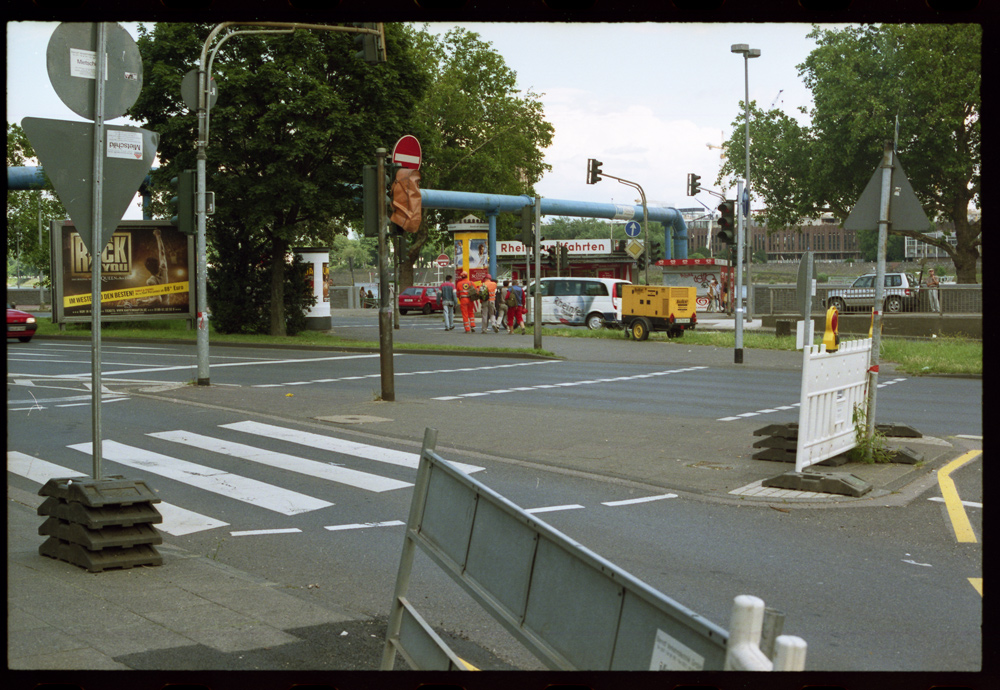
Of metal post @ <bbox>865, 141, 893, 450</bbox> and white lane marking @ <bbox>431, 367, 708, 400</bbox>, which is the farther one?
white lane marking @ <bbox>431, 367, 708, 400</bbox>

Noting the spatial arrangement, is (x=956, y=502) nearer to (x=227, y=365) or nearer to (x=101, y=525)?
(x=101, y=525)

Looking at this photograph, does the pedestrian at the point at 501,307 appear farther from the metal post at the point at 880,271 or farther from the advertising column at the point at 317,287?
the metal post at the point at 880,271

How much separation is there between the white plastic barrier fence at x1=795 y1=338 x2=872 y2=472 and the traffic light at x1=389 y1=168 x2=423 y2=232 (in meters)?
7.20

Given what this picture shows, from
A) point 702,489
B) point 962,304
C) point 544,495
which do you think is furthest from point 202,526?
point 962,304

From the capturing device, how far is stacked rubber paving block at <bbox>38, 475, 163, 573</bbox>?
5668 mm

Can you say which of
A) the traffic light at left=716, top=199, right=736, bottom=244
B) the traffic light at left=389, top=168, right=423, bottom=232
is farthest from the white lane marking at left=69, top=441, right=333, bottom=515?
the traffic light at left=716, top=199, right=736, bottom=244

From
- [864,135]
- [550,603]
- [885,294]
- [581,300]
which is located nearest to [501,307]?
→ [581,300]

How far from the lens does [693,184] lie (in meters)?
38.8

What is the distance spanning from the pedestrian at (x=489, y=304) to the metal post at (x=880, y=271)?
914 inches

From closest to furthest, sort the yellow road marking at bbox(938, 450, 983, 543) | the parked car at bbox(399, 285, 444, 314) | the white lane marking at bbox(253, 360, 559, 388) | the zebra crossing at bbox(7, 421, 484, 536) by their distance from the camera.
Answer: the yellow road marking at bbox(938, 450, 983, 543) < the zebra crossing at bbox(7, 421, 484, 536) < the white lane marking at bbox(253, 360, 559, 388) < the parked car at bbox(399, 285, 444, 314)

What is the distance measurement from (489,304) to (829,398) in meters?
24.2

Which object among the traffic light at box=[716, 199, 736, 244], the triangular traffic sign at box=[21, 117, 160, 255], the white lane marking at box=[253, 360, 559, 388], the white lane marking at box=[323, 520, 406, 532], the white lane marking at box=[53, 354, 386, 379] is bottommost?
the white lane marking at box=[323, 520, 406, 532]

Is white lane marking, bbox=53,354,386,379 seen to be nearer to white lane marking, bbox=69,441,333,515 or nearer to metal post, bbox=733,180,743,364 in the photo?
metal post, bbox=733,180,743,364

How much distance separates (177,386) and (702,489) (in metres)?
10.5
